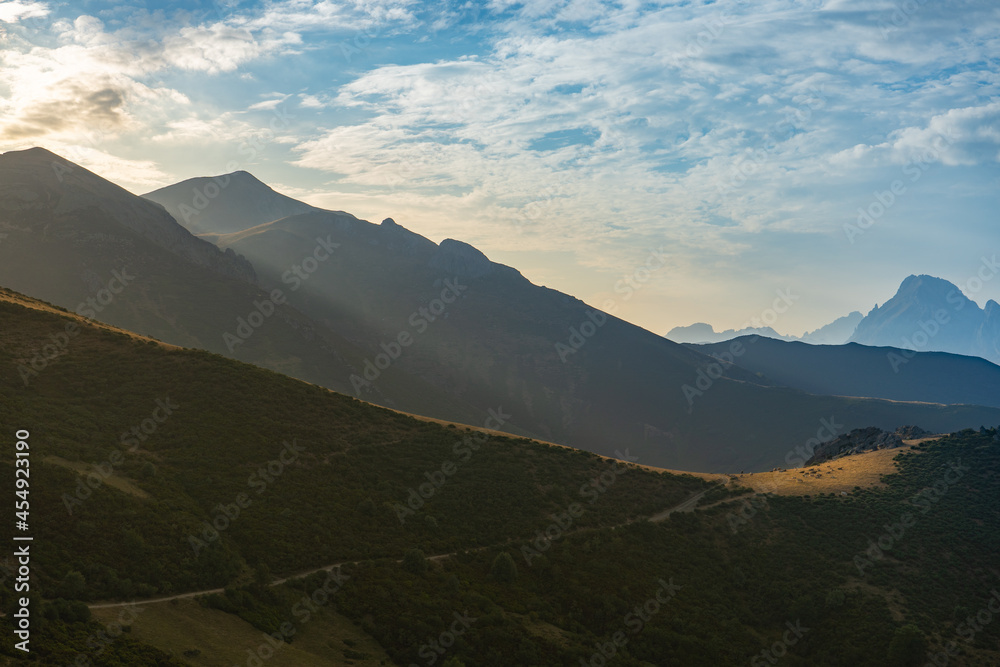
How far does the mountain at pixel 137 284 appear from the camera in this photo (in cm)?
15600

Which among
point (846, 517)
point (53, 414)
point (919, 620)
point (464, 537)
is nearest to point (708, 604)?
point (919, 620)

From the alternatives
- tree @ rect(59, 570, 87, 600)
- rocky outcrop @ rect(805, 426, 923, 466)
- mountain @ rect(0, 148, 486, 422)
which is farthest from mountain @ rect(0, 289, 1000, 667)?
mountain @ rect(0, 148, 486, 422)

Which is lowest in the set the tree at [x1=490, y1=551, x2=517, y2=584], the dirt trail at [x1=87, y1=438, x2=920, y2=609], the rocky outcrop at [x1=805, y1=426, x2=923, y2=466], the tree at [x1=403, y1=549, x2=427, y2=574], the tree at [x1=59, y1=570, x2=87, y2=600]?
the rocky outcrop at [x1=805, y1=426, x2=923, y2=466]

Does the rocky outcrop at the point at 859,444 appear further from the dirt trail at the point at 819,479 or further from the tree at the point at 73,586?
the tree at the point at 73,586

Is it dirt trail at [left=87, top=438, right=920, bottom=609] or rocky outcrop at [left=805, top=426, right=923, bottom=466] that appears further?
rocky outcrop at [left=805, top=426, right=923, bottom=466]

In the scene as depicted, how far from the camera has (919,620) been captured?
47156 millimetres

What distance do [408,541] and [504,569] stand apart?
8235 mm

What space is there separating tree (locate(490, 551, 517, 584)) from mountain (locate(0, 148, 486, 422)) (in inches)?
4842

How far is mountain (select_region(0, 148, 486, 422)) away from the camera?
15600 centimetres

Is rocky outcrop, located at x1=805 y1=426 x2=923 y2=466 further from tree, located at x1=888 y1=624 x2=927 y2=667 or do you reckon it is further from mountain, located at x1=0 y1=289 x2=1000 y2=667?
→ tree, located at x1=888 y1=624 x2=927 y2=667

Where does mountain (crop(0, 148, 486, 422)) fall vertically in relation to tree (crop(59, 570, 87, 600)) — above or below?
above

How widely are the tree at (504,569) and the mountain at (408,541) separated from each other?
22cm

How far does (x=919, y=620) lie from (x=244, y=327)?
165132 millimetres

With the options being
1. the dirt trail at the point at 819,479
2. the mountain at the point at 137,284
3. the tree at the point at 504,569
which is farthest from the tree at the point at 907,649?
the mountain at the point at 137,284
